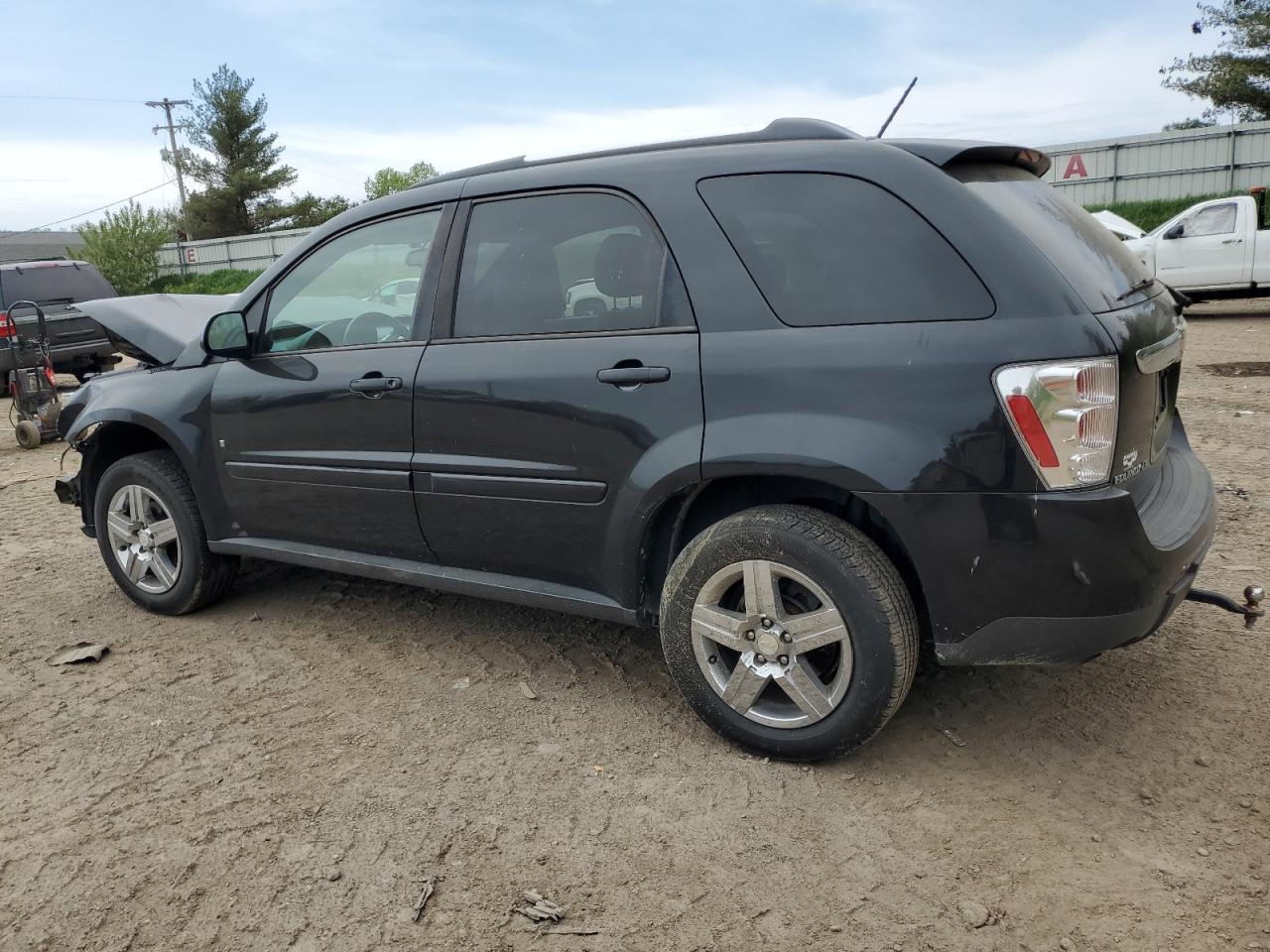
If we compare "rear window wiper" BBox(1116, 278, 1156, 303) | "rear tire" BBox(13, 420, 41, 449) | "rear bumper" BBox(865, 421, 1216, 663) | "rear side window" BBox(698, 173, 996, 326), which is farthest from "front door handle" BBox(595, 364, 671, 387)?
"rear tire" BBox(13, 420, 41, 449)

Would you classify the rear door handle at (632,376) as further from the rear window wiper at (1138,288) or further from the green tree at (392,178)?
the green tree at (392,178)

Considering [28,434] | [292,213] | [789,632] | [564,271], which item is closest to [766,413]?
[789,632]

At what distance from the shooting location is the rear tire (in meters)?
9.58

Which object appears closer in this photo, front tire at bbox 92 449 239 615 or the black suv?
the black suv

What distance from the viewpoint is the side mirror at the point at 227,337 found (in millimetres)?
4098

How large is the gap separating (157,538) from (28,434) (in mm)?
6209

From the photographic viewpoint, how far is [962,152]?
9.49ft

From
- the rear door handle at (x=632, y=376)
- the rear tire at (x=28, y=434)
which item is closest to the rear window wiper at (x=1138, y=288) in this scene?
the rear door handle at (x=632, y=376)

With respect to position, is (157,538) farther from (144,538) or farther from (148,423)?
(148,423)

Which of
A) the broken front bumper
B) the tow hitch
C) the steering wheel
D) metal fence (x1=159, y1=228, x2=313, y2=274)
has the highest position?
metal fence (x1=159, y1=228, x2=313, y2=274)

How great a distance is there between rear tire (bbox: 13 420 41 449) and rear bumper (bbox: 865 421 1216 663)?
9.26 metres

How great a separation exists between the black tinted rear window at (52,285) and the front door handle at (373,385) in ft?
36.3

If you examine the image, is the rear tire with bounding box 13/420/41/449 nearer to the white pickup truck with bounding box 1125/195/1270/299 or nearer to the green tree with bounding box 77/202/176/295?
the white pickup truck with bounding box 1125/195/1270/299

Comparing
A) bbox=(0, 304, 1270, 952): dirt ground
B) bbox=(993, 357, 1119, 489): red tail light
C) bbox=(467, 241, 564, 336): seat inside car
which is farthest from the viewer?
bbox=(467, 241, 564, 336): seat inside car
